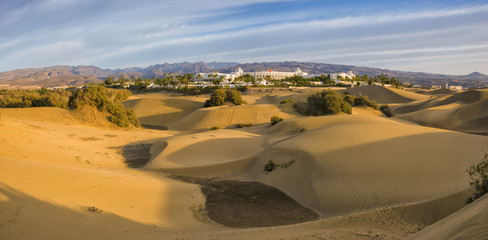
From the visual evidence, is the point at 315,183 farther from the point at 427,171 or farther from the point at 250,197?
the point at 427,171

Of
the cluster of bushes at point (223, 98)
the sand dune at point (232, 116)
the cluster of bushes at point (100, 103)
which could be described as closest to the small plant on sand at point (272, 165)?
the sand dune at point (232, 116)

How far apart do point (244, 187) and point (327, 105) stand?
21448 mm

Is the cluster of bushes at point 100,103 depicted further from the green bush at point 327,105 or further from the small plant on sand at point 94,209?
the small plant on sand at point 94,209

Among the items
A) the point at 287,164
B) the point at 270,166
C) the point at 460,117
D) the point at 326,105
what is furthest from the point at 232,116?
the point at 460,117

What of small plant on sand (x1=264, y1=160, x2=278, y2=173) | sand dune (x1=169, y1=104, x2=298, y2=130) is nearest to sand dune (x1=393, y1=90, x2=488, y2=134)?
sand dune (x1=169, y1=104, x2=298, y2=130)

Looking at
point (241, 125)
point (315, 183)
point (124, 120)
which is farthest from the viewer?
point (241, 125)

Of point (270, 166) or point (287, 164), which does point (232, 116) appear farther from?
point (287, 164)

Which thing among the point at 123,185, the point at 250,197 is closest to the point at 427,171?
the point at 250,197

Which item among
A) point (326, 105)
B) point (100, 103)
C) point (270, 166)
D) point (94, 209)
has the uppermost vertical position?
point (100, 103)

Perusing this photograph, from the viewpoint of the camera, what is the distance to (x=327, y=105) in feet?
106

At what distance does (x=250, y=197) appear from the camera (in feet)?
38.8

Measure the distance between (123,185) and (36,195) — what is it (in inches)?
143

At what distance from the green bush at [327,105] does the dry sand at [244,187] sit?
14.3 meters

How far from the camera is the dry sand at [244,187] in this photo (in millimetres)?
6629
